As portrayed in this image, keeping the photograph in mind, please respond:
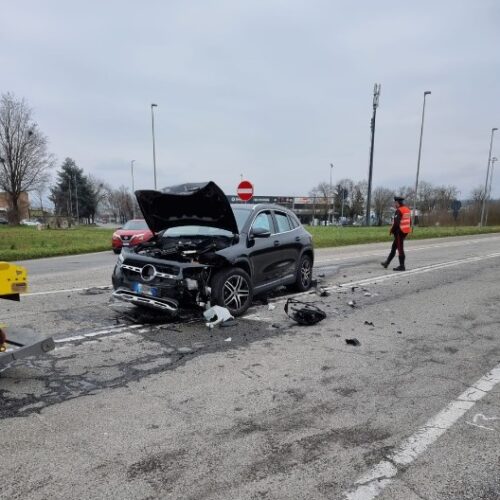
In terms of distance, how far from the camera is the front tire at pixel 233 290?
611cm

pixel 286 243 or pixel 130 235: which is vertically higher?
pixel 286 243

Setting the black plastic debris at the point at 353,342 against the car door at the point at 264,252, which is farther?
the car door at the point at 264,252

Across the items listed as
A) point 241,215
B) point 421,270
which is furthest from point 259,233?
point 421,270

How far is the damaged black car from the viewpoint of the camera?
231 inches

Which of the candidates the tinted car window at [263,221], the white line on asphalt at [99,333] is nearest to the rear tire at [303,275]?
the tinted car window at [263,221]

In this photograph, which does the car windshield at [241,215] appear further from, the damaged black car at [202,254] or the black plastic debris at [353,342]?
the black plastic debris at [353,342]

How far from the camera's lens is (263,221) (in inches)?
292

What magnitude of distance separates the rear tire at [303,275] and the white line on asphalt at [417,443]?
442 cm

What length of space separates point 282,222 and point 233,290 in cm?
217

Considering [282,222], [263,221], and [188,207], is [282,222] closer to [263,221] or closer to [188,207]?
[263,221]

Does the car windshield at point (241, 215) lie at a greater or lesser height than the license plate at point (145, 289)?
greater

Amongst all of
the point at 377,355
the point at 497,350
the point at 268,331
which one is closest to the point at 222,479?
the point at 377,355

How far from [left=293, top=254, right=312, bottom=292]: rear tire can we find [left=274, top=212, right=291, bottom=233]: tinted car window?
737 mm

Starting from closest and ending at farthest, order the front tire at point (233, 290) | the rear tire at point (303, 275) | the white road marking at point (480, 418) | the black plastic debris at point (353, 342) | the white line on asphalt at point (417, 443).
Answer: the white line on asphalt at point (417, 443), the white road marking at point (480, 418), the black plastic debris at point (353, 342), the front tire at point (233, 290), the rear tire at point (303, 275)
